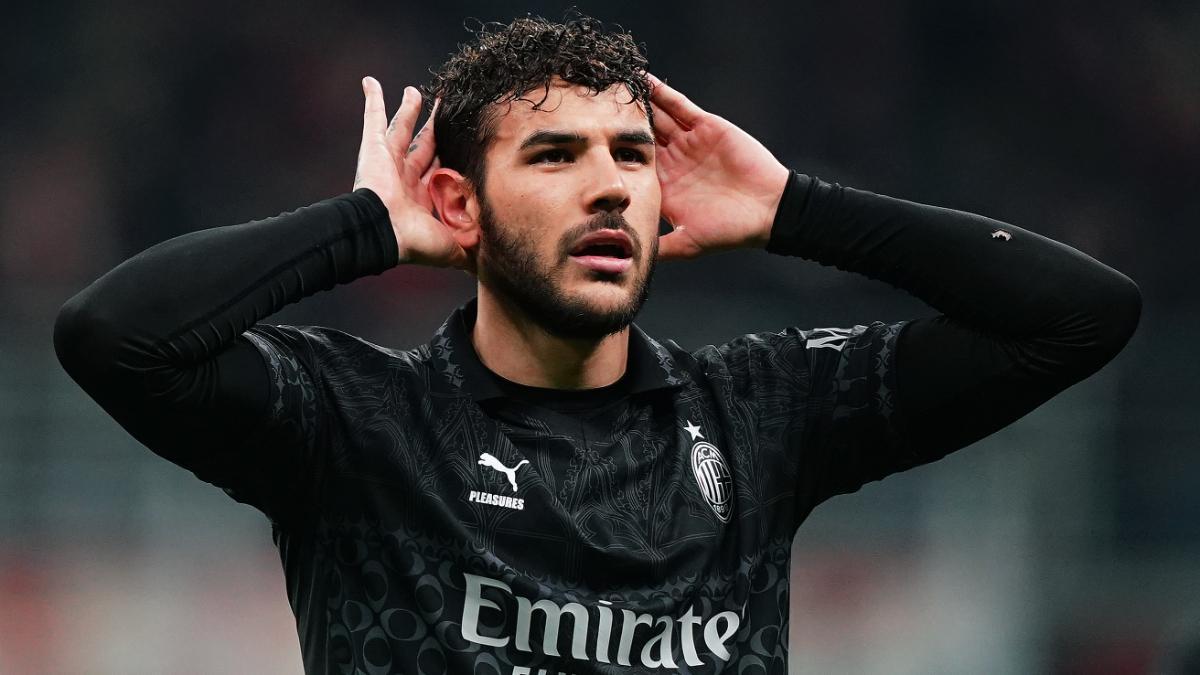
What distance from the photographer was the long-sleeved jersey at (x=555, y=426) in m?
2.17

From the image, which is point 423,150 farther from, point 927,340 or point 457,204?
point 927,340

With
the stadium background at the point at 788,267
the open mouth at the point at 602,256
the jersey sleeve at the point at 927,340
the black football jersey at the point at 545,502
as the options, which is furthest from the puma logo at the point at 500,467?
the stadium background at the point at 788,267

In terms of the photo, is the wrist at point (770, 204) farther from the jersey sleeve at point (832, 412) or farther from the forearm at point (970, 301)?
the jersey sleeve at point (832, 412)

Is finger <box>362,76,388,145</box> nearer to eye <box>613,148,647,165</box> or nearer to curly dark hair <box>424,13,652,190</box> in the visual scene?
curly dark hair <box>424,13,652,190</box>

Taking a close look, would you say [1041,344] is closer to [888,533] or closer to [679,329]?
[888,533]

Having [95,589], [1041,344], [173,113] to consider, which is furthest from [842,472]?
[173,113]

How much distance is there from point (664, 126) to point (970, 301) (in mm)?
682

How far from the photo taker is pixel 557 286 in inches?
94.3

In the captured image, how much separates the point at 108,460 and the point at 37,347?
2.32 feet

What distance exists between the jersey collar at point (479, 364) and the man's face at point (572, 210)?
11 cm

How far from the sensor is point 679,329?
6285 millimetres

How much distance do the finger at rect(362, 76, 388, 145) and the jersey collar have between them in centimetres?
35

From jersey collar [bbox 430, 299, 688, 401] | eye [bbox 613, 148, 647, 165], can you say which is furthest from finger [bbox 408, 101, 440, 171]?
eye [bbox 613, 148, 647, 165]

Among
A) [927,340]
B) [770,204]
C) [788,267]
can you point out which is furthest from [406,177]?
[788,267]
